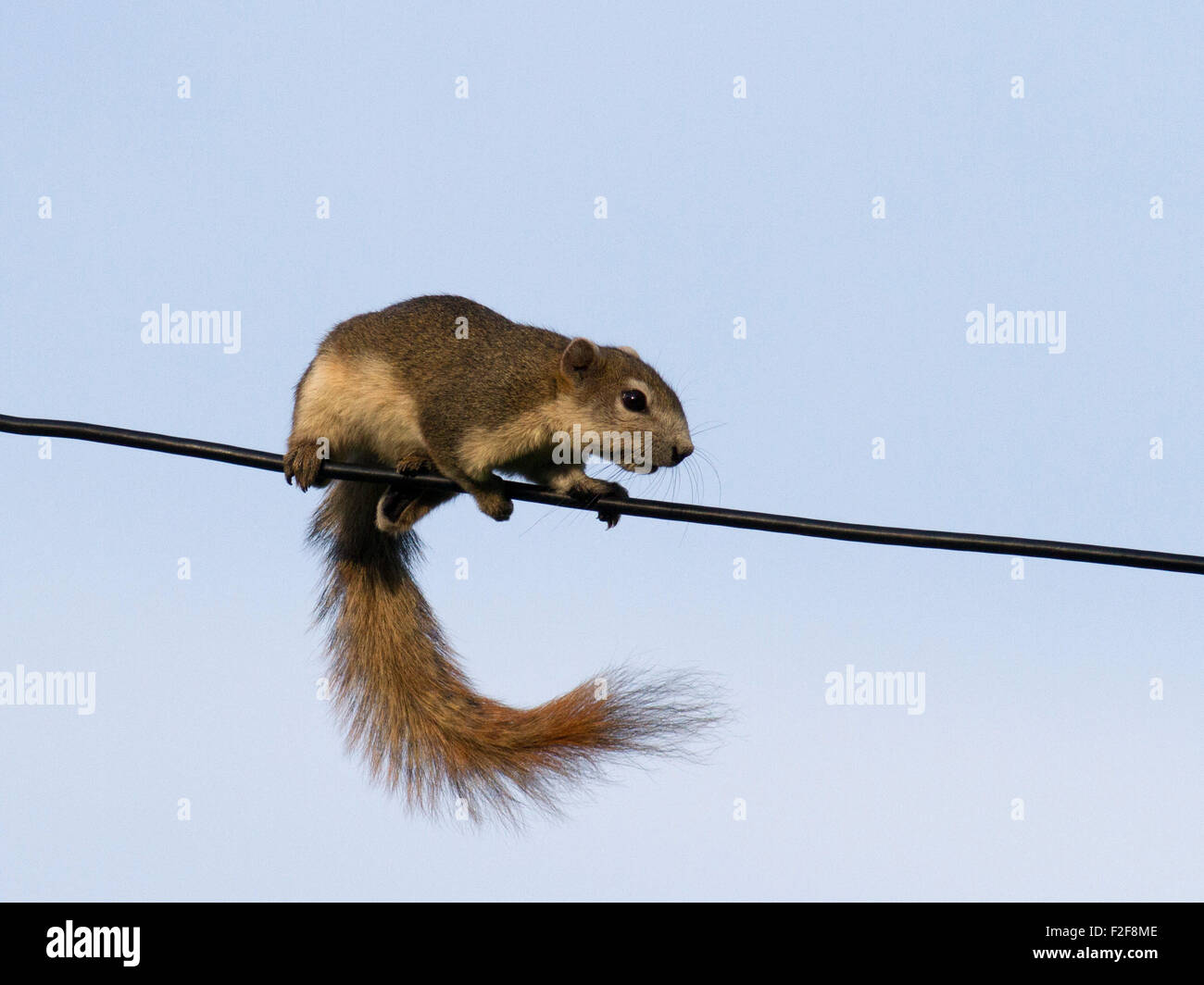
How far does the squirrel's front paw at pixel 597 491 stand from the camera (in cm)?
596

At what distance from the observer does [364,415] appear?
6516mm

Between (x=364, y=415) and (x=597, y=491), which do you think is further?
(x=364, y=415)

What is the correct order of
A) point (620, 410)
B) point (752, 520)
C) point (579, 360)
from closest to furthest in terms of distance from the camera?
point (752, 520), point (620, 410), point (579, 360)

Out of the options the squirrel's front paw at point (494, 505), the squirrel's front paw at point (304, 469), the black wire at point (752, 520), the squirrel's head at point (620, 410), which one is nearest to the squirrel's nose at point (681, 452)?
the squirrel's head at point (620, 410)

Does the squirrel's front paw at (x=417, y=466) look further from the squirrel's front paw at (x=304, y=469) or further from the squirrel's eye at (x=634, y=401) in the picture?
the squirrel's eye at (x=634, y=401)

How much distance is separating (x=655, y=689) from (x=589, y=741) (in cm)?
47

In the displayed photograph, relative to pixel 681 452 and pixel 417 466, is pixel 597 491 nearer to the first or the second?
pixel 681 452

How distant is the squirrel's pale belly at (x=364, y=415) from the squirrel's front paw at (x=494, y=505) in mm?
621

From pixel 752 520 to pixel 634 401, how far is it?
2.13 metres

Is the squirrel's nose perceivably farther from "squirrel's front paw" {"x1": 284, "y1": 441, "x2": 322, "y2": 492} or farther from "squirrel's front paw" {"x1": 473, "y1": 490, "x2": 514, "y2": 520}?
"squirrel's front paw" {"x1": 284, "y1": 441, "x2": 322, "y2": 492}

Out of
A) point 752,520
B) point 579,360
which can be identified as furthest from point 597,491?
point 752,520

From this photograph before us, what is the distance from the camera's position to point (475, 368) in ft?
21.0

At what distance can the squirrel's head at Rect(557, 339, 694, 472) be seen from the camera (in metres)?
6.07
